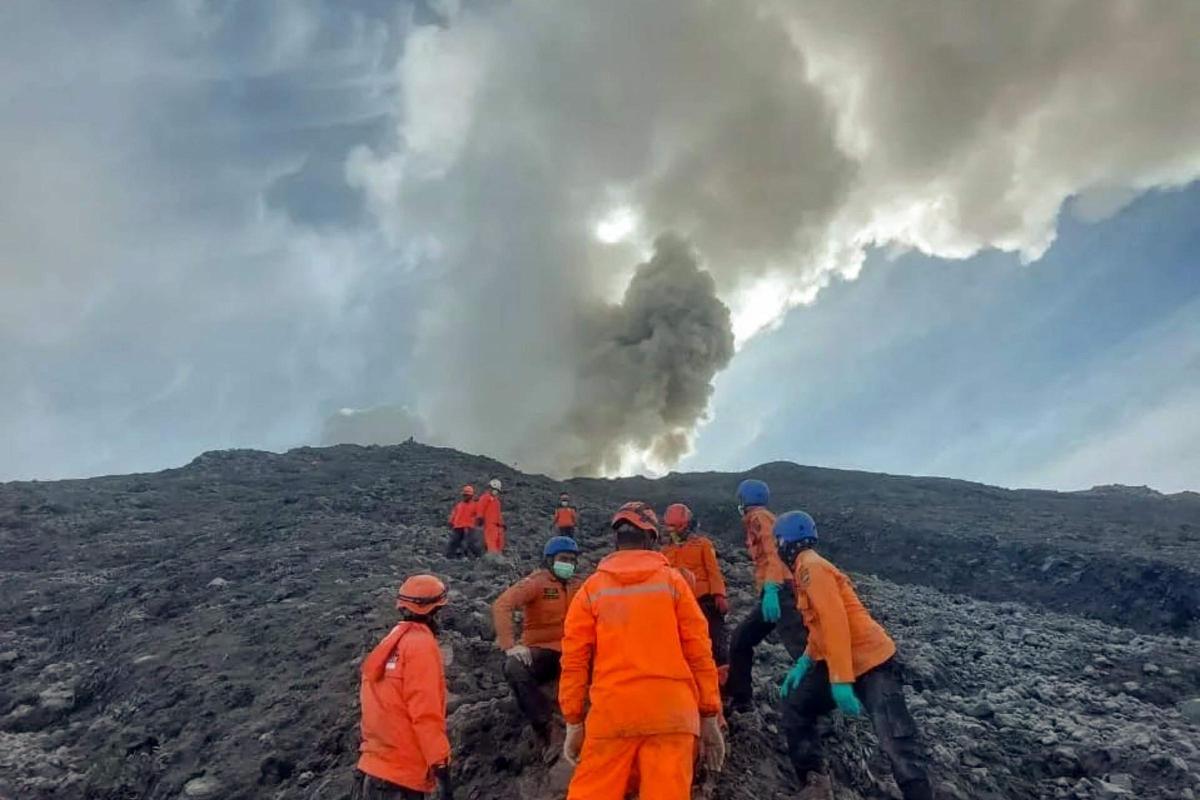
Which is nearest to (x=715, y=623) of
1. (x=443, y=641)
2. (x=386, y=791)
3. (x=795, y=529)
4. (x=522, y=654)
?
(x=795, y=529)

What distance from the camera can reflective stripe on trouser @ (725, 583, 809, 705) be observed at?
6.12m

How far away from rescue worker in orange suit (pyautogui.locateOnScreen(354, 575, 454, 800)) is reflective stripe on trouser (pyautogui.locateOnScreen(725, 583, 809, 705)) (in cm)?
272

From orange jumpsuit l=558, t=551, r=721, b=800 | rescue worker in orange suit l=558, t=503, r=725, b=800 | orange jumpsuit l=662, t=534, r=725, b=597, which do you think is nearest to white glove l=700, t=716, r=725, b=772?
rescue worker in orange suit l=558, t=503, r=725, b=800

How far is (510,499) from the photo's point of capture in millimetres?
21359

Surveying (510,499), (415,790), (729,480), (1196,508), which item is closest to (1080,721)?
(415,790)

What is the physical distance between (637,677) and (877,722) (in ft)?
6.49

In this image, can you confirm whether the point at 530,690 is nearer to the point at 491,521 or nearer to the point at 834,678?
the point at 834,678

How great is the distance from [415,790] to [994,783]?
14.5 feet

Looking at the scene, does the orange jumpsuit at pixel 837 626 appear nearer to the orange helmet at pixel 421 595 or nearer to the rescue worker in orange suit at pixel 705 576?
the rescue worker in orange suit at pixel 705 576

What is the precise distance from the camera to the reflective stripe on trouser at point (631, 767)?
11.6 ft

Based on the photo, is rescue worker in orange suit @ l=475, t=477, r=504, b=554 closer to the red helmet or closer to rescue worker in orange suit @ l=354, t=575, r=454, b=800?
the red helmet

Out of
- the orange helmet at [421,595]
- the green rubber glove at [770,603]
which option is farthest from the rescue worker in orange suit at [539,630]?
the green rubber glove at [770,603]

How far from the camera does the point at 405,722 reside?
14.1ft

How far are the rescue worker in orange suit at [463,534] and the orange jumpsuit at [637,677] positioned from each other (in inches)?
405
